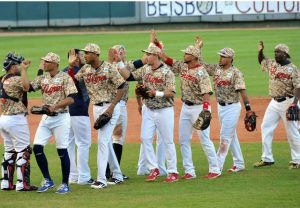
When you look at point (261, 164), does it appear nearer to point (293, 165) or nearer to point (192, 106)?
point (293, 165)

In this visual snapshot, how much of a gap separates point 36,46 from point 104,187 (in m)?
19.3

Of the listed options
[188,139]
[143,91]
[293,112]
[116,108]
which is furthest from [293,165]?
[116,108]

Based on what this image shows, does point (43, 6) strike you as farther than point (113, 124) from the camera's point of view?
Yes

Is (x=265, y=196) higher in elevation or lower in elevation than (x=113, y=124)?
lower

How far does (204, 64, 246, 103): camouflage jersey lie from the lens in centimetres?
1256

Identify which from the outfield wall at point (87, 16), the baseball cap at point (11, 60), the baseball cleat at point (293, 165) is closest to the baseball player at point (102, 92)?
the baseball cap at point (11, 60)

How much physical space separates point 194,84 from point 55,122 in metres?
2.02

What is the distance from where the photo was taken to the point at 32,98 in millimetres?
21234

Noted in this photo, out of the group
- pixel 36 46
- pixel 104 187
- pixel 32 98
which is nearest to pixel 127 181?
pixel 104 187

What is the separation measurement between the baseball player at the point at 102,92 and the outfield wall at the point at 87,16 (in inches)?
942

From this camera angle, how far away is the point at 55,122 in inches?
452

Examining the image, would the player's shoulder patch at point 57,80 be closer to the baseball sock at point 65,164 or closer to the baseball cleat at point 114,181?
the baseball sock at point 65,164

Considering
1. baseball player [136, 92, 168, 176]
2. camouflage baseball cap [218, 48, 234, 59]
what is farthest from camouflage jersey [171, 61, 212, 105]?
baseball player [136, 92, 168, 176]

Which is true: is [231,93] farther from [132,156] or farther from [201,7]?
[201,7]
